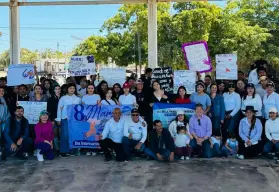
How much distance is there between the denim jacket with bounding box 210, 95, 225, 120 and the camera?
26.2ft

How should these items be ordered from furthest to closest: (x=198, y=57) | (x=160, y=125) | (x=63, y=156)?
1. (x=198, y=57)
2. (x=63, y=156)
3. (x=160, y=125)

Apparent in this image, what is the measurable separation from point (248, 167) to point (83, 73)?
4523 millimetres

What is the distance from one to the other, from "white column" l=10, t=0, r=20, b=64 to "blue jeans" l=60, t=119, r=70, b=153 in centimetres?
587

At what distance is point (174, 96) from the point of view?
8.45m

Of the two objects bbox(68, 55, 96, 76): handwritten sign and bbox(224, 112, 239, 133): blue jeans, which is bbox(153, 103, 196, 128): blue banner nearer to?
bbox(224, 112, 239, 133): blue jeans

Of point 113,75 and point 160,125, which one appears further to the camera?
point 113,75

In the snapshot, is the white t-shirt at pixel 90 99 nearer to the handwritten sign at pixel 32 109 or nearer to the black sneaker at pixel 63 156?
the handwritten sign at pixel 32 109

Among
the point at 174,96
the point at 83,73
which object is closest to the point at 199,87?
the point at 174,96

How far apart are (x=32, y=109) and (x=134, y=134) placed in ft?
7.23

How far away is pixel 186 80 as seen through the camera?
876cm

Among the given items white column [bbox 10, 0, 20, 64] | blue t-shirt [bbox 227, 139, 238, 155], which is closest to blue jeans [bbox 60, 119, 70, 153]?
blue t-shirt [bbox 227, 139, 238, 155]

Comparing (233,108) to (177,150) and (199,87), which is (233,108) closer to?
→ (199,87)

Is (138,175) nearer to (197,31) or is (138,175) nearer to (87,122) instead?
(87,122)

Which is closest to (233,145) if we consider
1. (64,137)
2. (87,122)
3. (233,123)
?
(233,123)
